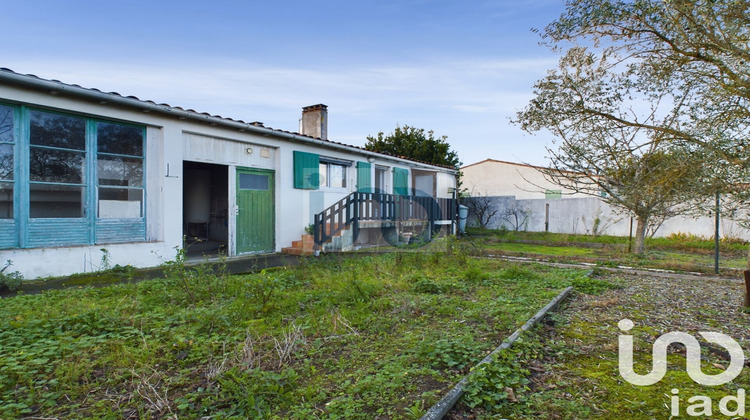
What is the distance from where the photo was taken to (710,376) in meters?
2.85

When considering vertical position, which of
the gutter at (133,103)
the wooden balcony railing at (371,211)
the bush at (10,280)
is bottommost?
the bush at (10,280)

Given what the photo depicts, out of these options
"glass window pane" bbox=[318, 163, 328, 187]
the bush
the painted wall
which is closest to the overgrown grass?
the bush

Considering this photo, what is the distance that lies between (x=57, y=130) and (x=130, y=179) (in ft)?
4.34

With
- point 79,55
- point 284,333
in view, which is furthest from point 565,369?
point 79,55

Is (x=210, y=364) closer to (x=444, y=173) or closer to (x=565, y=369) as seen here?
(x=565, y=369)

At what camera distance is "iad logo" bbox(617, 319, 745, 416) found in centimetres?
242

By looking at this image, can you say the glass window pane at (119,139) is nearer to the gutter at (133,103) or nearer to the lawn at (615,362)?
the gutter at (133,103)

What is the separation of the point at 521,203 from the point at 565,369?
1671cm

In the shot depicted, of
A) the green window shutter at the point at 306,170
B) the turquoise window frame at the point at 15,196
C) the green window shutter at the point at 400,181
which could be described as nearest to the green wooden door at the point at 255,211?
the green window shutter at the point at 306,170

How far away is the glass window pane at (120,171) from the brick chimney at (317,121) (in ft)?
19.7

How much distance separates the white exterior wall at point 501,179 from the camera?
23.3 m

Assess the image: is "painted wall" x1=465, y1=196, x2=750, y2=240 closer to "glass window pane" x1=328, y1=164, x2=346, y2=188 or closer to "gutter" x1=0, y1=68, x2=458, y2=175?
"glass window pane" x1=328, y1=164, x2=346, y2=188

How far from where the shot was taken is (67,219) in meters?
6.66

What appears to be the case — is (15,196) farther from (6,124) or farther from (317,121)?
(317,121)
